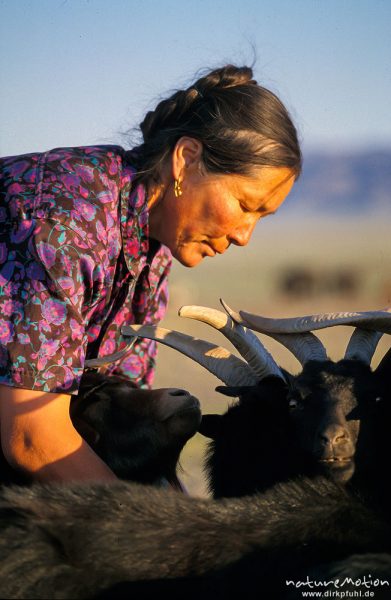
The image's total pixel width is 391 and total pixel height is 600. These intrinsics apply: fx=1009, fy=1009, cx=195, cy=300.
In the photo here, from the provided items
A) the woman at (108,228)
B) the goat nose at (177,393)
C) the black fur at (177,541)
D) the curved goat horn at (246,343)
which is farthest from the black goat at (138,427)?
the black fur at (177,541)

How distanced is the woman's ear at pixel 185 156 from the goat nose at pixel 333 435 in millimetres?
1294

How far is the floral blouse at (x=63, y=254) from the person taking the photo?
3.96 meters

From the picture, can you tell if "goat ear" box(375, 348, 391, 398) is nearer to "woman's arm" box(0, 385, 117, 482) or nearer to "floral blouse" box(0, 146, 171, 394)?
"floral blouse" box(0, 146, 171, 394)

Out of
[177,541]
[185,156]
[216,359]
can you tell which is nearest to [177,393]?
[216,359]

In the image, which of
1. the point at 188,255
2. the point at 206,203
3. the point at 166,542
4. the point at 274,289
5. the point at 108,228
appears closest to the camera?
the point at 166,542

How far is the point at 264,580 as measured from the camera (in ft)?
9.61

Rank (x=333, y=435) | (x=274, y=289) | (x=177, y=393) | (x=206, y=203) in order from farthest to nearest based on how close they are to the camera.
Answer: (x=274, y=289)
(x=177, y=393)
(x=206, y=203)
(x=333, y=435)

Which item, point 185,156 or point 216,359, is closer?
point 185,156

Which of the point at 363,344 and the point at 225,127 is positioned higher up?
the point at 225,127

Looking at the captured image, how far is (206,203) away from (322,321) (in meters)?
0.78

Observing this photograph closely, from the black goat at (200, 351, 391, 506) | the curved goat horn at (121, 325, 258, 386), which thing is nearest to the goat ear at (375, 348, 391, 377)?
the black goat at (200, 351, 391, 506)

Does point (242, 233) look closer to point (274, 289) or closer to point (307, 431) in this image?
point (307, 431)

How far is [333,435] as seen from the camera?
4.41 metres

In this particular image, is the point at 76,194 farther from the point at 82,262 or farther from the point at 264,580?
the point at 264,580
